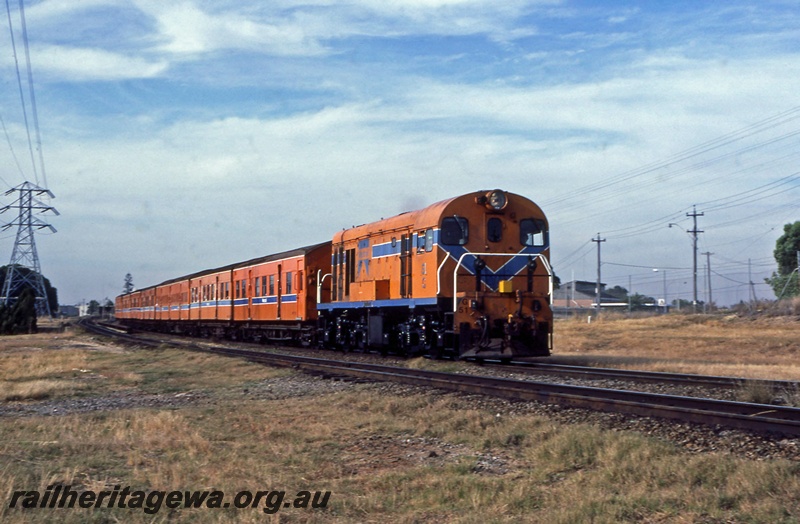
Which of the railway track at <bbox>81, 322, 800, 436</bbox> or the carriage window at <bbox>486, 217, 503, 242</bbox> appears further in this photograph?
the carriage window at <bbox>486, 217, 503, 242</bbox>

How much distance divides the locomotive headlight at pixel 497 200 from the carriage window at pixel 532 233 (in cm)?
75

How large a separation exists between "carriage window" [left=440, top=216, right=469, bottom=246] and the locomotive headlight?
31.3 inches

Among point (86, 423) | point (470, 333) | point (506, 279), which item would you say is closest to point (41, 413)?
point (86, 423)

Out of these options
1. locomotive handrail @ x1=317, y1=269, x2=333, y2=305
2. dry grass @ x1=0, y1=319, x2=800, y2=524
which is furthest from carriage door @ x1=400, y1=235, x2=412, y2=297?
dry grass @ x1=0, y1=319, x2=800, y2=524

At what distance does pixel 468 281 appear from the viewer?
62.4 ft

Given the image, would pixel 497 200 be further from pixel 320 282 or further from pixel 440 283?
pixel 320 282

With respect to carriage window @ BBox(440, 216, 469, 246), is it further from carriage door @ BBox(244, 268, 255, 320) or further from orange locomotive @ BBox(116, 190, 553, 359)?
carriage door @ BBox(244, 268, 255, 320)

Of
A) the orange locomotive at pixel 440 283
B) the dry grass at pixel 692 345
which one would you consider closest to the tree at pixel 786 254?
the dry grass at pixel 692 345

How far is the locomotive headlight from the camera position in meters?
19.4

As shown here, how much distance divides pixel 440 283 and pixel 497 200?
2514 mm

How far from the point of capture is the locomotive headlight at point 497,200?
19422mm

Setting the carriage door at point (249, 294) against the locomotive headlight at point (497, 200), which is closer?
the locomotive headlight at point (497, 200)

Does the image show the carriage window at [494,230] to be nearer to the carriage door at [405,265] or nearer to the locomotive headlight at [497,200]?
the locomotive headlight at [497,200]

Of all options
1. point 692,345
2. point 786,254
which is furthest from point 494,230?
point 786,254
